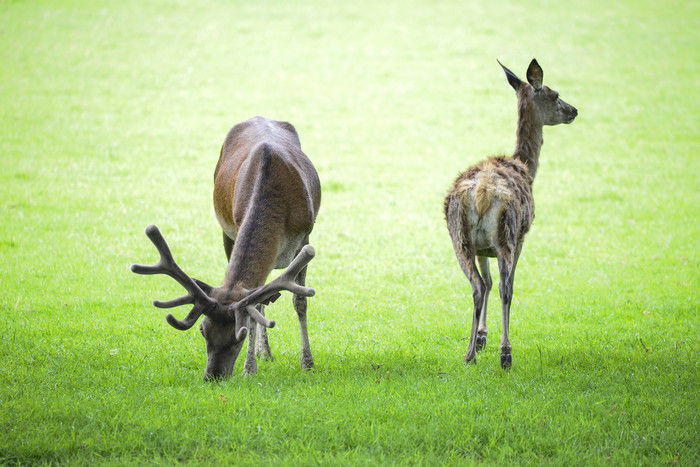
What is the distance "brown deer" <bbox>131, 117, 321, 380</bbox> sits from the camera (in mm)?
5922

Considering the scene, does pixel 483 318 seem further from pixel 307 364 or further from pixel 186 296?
pixel 186 296

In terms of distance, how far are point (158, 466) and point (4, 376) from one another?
2256 millimetres

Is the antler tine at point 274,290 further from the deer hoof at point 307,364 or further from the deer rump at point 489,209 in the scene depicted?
the deer rump at point 489,209

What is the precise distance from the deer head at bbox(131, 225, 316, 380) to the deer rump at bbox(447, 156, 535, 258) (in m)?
1.78

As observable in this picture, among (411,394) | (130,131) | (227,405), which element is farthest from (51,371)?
(130,131)

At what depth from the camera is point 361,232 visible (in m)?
13.3

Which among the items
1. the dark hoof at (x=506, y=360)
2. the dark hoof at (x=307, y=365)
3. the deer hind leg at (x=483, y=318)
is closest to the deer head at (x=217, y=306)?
the dark hoof at (x=307, y=365)

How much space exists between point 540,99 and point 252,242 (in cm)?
400

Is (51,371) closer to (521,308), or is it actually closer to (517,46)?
(521,308)

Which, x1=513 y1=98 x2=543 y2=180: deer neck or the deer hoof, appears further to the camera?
x1=513 y1=98 x2=543 y2=180: deer neck

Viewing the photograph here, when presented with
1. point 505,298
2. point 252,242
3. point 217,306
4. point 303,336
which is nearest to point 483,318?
point 505,298

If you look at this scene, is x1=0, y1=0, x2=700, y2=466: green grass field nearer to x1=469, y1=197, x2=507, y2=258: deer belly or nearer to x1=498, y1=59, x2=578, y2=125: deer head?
x1=469, y1=197, x2=507, y2=258: deer belly

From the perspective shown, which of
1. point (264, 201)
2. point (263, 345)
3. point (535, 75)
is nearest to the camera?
point (264, 201)

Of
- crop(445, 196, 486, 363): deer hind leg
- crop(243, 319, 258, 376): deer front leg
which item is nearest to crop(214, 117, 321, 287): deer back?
crop(243, 319, 258, 376): deer front leg
